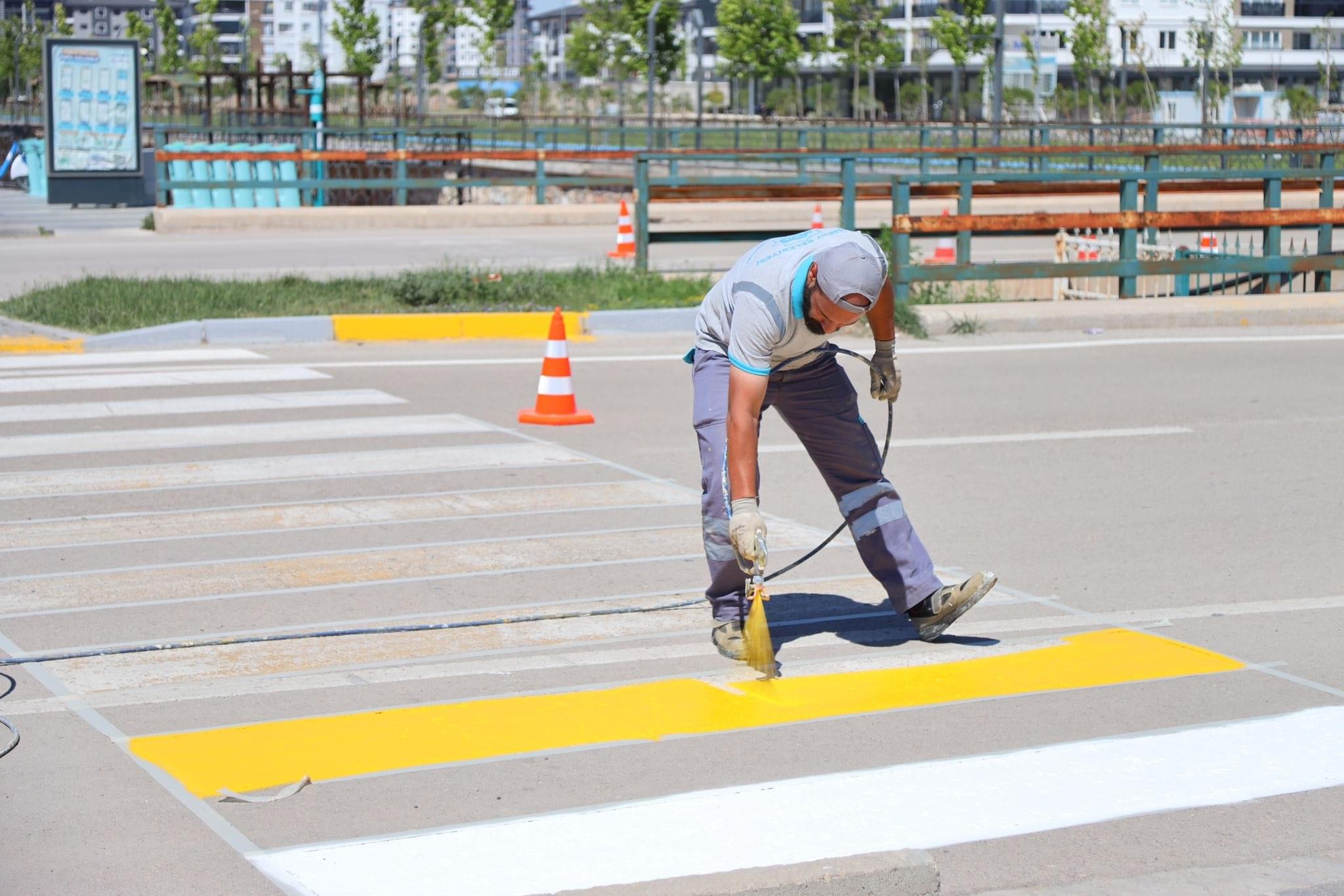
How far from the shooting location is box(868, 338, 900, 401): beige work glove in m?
5.90

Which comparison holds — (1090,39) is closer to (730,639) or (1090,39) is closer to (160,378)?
(160,378)

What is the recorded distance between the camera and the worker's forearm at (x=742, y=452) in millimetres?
5285

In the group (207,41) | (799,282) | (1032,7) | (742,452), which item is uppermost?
(1032,7)

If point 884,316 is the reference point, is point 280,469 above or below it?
below

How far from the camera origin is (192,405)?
10484 mm

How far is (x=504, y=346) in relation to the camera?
1344 centimetres

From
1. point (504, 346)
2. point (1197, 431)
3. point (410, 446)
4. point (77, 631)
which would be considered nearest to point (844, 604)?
point (77, 631)

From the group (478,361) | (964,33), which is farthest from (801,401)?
(964,33)

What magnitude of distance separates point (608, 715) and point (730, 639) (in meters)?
0.70

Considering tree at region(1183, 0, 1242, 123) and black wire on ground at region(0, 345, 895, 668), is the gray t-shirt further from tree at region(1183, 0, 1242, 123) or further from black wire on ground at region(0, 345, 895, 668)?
tree at region(1183, 0, 1242, 123)

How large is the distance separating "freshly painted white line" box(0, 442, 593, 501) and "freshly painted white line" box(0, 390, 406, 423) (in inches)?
57.6

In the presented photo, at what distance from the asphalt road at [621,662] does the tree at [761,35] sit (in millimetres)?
63439

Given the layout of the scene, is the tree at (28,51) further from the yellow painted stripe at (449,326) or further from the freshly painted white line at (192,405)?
the freshly painted white line at (192,405)

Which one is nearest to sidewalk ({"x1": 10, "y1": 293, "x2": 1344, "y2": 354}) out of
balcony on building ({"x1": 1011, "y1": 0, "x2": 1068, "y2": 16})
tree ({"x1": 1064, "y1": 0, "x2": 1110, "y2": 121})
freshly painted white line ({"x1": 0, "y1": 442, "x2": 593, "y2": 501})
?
freshly painted white line ({"x1": 0, "y1": 442, "x2": 593, "y2": 501})
